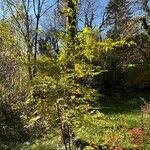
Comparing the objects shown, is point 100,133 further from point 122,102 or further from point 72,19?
point 122,102

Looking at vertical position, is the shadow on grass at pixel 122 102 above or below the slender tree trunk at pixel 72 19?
below

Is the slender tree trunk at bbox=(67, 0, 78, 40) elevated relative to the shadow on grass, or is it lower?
elevated

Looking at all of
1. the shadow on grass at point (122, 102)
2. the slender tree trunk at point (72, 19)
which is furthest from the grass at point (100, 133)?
the shadow on grass at point (122, 102)

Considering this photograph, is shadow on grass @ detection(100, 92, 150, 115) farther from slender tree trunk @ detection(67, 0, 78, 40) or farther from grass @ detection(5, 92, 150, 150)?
slender tree trunk @ detection(67, 0, 78, 40)

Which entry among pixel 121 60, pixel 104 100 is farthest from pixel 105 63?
pixel 104 100

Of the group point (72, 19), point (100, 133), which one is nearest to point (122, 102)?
point (100, 133)

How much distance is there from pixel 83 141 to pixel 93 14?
37.6m

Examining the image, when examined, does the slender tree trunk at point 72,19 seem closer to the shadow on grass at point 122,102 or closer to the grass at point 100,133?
the grass at point 100,133

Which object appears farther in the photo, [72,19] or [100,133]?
[100,133]

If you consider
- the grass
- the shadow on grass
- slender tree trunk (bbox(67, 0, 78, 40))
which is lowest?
the grass

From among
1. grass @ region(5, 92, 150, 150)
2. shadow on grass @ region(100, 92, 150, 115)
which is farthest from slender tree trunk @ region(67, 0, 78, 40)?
shadow on grass @ region(100, 92, 150, 115)

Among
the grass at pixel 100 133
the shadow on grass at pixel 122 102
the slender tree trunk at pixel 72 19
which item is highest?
the slender tree trunk at pixel 72 19

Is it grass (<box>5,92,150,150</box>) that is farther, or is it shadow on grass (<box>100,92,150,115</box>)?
shadow on grass (<box>100,92,150,115</box>)

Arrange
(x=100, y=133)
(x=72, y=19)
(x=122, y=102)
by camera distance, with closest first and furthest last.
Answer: (x=72, y=19) < (x=100, y=133) < (x=122, y=102)
